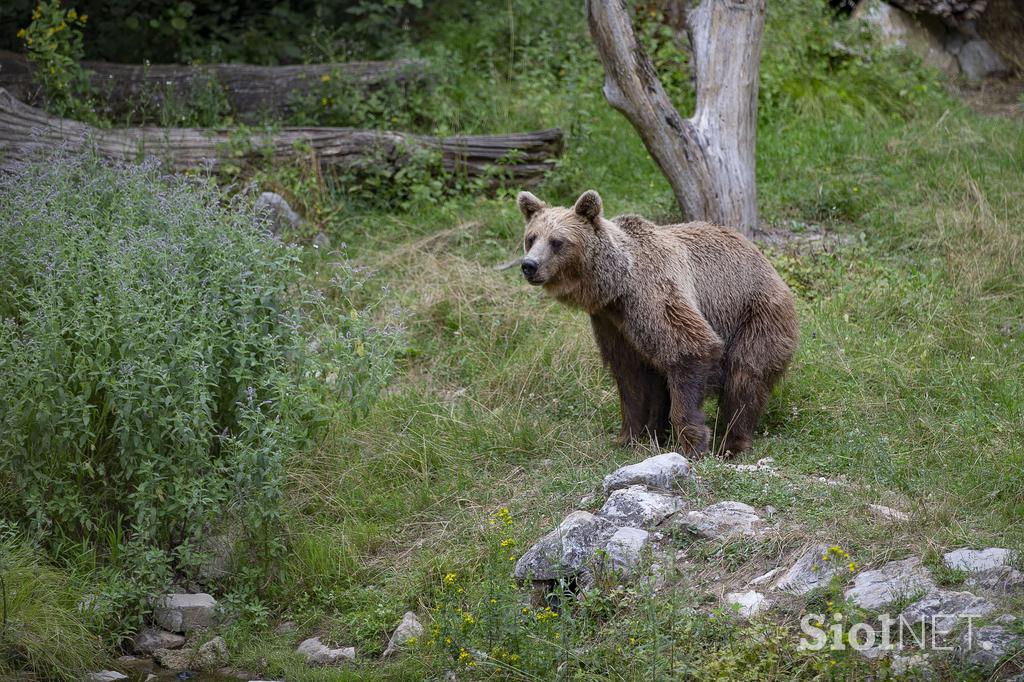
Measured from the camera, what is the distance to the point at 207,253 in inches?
241

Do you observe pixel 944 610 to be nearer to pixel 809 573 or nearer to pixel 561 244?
pixel 809 573

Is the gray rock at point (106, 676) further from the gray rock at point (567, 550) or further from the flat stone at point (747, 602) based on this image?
the flat stone at point (747, 602)

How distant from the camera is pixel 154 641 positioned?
17.8 feet

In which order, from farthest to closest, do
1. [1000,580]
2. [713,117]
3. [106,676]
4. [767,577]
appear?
[713,117]
[106,676]
[767,577]
[1000,580]

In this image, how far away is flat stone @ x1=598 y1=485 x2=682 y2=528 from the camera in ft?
17.0

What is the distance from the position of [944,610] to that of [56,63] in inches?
351

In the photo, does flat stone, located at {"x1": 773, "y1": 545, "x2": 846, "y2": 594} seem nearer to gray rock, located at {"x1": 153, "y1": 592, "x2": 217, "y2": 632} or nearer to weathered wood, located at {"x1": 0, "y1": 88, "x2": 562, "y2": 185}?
gray rock, located at {"x1": 153, "y1": 592, "x2": 217, "y2": 632}

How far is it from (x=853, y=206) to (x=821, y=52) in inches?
103

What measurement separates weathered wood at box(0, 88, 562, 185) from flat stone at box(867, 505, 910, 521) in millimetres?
5408

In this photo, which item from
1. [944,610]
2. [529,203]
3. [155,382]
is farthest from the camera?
[529,203]

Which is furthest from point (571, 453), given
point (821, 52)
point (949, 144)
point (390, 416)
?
point (821, 52)

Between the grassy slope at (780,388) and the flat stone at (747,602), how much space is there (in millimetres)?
267

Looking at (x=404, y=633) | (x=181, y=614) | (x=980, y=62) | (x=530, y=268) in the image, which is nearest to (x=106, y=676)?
(x=181, y=614)

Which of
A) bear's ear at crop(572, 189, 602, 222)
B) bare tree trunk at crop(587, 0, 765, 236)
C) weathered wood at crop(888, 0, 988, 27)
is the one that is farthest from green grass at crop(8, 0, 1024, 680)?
bear's ear at crop(572, 189, 602, 222)
